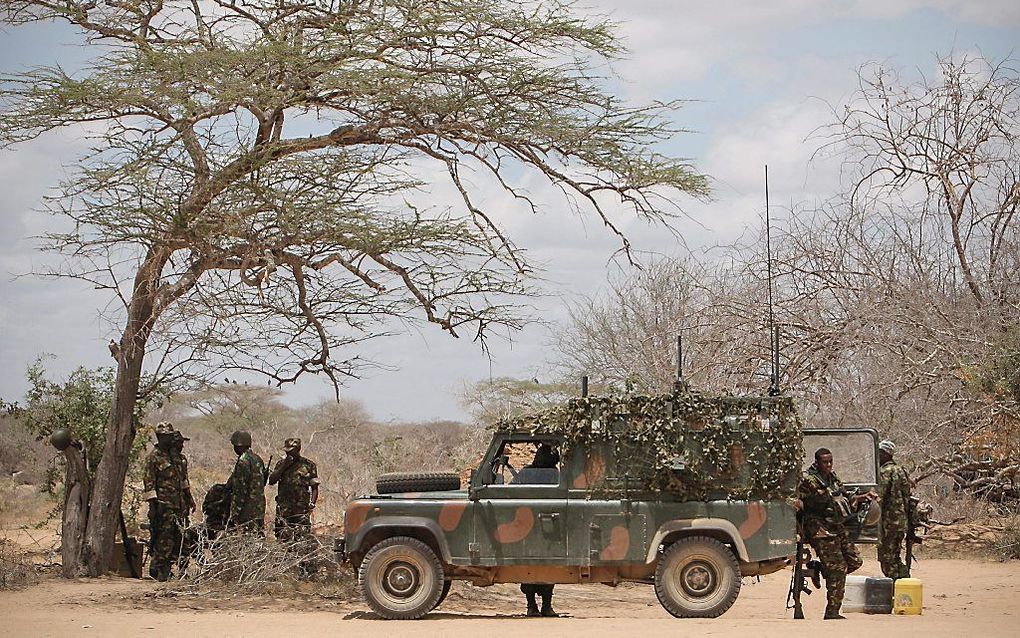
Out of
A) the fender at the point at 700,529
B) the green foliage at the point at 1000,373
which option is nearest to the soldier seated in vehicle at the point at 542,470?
the fender at the point at 700,529

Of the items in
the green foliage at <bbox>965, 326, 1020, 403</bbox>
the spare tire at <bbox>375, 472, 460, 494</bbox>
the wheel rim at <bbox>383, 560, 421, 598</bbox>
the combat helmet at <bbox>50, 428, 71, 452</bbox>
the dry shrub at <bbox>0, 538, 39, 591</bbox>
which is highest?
the green foliage at <bbox>965, 326, 1020, 403</bbox>

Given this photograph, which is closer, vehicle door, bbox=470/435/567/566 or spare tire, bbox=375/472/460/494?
vehicle door, bbox=470/435/567/566

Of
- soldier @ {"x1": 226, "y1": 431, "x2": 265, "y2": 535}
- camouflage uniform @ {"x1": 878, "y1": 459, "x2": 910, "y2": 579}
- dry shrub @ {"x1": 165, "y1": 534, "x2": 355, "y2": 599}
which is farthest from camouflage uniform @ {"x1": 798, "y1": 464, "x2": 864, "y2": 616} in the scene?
soldier @ {"x1": 226, "y1": 431, "x2": 265, "y2": 535}

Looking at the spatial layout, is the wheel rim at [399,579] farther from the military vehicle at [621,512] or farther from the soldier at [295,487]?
the soldier at [295,487]

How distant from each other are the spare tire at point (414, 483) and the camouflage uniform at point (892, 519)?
176 inches

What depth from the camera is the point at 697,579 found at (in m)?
11.1

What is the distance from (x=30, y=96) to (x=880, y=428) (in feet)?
40.7

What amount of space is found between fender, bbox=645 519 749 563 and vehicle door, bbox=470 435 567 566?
806 millimetres

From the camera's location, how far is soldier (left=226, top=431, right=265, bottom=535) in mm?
14156

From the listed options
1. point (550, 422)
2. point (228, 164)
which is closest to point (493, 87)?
point (228, 164)

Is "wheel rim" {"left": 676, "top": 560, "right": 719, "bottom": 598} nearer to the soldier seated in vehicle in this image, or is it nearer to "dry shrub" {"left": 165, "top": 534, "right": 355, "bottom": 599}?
the soldier seated in vehicle

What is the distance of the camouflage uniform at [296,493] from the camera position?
14086 millimetres

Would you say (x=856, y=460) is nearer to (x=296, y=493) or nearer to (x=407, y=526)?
(x=407, y=526)

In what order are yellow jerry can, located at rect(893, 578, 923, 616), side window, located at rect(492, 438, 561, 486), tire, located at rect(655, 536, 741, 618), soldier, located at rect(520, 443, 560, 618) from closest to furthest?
tire, located at rect(655, 536, 741, 618) → side window, located at rect(492, 438, 561, 486) → soldier, located at rect(520, 443, 560, 618) → yellow jerry can, located at rect(893, 578, 923, 616)
